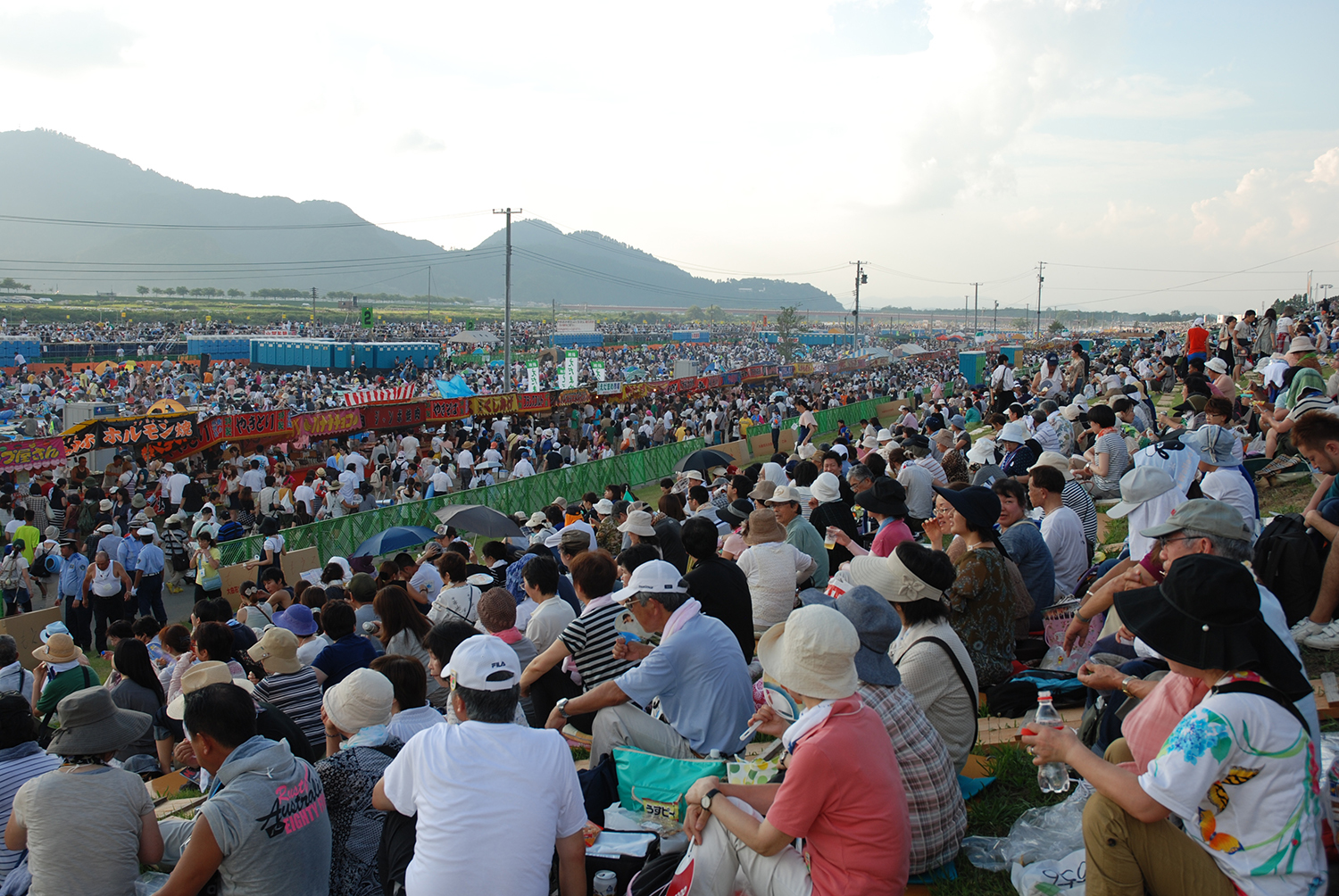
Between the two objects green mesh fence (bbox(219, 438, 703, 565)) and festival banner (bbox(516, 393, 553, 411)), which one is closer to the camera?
green mesh fence (bbox(219, 438, 703, 565))

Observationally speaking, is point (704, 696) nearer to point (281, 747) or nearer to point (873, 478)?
point (281, 747)

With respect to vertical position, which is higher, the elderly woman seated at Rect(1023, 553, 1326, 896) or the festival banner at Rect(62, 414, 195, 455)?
the elderly woman seated at Rect(1023, 553, 1326, 896)

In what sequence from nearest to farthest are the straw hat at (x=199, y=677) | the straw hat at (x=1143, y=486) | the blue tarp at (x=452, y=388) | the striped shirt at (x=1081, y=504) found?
1. the straw hat at (x=199, y=677)
2. the straw hat at (x=1143, y=486)
3. the striped shirt at (x=1081, y=504)
4. the blue tarp at (x=452, y=388)

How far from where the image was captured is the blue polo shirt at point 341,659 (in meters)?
5.65

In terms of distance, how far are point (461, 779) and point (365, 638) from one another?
324cm

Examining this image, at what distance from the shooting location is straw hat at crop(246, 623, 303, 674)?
5223 mm

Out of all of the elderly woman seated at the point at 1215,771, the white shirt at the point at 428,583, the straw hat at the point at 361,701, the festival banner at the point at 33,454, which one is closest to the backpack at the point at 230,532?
the white shirt at the point at 428,583

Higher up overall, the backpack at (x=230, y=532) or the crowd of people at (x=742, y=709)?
the crowd of people at (x=742, y=709)

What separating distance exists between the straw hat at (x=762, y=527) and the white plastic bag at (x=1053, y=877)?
135 inches

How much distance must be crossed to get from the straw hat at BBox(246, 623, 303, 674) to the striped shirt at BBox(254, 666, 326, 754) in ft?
0.18

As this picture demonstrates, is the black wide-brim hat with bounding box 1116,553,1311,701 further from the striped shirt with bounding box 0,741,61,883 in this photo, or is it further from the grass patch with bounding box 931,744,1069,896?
the striped shirt with bounding box 0,741,61,883

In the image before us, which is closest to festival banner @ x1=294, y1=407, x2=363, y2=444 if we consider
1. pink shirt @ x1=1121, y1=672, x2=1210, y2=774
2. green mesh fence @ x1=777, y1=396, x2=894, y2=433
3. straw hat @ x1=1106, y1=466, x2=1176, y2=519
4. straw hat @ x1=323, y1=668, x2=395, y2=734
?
green mesh fence @ x1=777, y1=396, x2=894, y2=433

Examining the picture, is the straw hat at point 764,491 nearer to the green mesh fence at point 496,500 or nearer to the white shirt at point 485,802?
the white shirt at point 485,802

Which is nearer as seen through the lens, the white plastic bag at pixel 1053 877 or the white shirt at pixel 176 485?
the white plastic bag at pixel 1053 877
